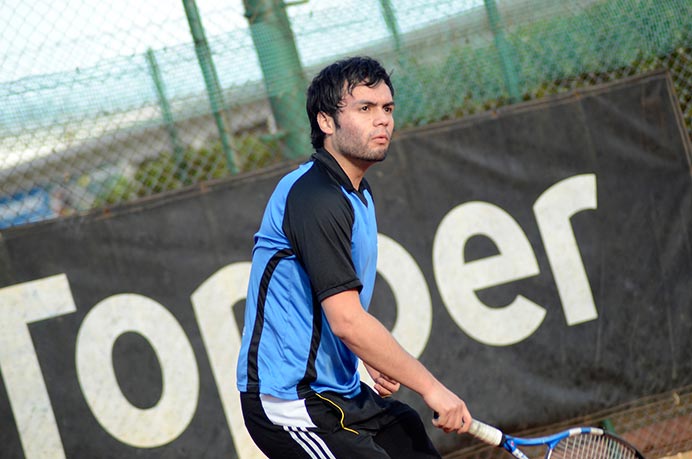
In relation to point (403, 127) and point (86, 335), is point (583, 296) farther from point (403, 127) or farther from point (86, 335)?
point (86, 335)

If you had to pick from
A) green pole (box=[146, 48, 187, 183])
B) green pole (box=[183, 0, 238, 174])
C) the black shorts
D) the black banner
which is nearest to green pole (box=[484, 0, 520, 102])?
the black banner

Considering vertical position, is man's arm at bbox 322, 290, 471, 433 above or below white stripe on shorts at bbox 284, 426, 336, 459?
above

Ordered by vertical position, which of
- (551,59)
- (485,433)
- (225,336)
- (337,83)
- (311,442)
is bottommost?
(485,433)

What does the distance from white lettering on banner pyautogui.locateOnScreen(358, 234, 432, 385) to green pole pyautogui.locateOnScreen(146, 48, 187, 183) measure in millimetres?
1182

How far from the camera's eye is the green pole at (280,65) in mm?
4938

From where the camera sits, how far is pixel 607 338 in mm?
5086

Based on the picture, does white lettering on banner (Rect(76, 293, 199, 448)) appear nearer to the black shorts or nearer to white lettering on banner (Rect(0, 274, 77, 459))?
white lettering on banner (Rect(0, 274, 77, 459))

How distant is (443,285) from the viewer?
4.84 meters

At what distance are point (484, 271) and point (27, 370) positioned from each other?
2.42 metres

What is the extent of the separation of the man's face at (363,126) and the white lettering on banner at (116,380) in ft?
6.47

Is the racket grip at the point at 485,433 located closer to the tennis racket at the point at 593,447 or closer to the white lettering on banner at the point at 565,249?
the tennis racket at the point at 593,447

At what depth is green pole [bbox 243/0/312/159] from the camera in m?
4.94

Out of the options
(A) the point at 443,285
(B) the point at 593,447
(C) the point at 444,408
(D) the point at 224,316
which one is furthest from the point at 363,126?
(A) the point at 443,285

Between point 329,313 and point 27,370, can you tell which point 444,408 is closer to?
point 329,313
